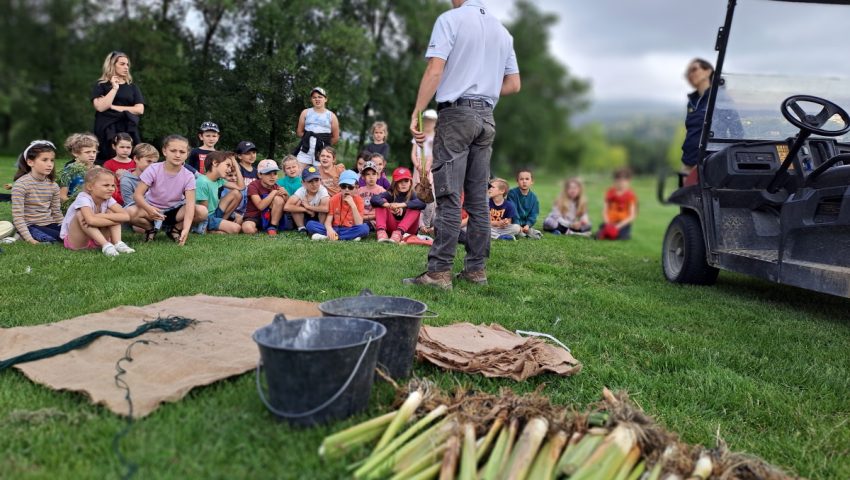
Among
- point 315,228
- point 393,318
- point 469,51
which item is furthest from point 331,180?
point 393,318

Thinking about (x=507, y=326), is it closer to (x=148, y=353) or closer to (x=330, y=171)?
(x=148, y=353)

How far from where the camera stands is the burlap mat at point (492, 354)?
320 cm

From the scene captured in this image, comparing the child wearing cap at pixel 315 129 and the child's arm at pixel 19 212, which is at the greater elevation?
the child wearing cap at pixel 315 129

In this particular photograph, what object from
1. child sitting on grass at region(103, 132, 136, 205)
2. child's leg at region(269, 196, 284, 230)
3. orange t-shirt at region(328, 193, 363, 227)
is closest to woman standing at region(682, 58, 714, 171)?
orange t-shirt at region(328, 193, 363, 227)

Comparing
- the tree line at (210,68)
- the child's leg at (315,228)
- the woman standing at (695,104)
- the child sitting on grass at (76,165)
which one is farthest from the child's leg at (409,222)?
the child sitting on grass at (76,165)

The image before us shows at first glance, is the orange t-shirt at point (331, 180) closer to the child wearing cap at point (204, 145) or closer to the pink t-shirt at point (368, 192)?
the pink t-shirt at point (368, 192)

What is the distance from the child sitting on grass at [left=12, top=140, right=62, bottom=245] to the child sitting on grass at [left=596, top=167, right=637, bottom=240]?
8.75 metres

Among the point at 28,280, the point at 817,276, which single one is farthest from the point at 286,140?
the point at 817,276

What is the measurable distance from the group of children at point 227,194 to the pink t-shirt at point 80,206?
1 centimetres

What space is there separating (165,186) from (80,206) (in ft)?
2.97

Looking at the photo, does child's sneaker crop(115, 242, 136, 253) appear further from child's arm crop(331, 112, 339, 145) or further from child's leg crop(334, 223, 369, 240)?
child's arm crop(331, 112, 339, 145)

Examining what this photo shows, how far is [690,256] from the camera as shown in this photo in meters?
6.00

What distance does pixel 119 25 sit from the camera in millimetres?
9695

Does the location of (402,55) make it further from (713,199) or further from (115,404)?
(115,404)
